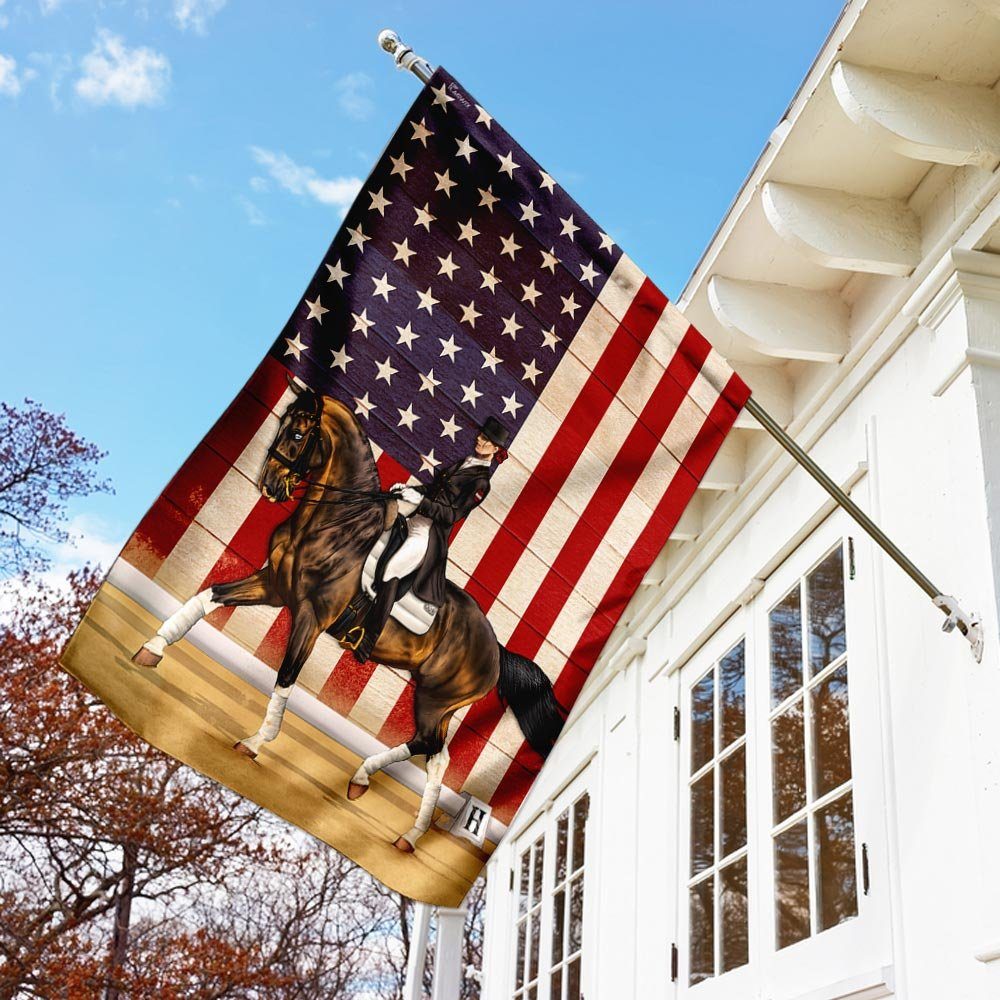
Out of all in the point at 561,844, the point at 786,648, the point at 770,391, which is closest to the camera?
the point at 786,648

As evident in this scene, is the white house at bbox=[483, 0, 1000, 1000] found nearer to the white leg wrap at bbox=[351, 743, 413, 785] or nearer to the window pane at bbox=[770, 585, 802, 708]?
the window pane at bbox=[770, 585, 802, 708]

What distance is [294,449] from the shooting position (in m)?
3.06

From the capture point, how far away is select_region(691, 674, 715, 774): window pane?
15.3ft

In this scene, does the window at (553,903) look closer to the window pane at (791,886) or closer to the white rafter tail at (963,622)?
the window pane at (791,886)

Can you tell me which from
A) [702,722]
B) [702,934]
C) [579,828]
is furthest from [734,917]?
[579,828]

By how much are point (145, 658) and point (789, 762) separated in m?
2.05

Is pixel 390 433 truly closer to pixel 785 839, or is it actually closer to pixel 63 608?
pixel 785 839

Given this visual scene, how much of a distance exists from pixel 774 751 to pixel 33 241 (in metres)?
34.3

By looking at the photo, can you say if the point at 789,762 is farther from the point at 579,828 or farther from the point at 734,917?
the point at 579,828

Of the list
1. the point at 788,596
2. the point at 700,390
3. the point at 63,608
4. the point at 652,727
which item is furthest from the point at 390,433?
the point at 63,608

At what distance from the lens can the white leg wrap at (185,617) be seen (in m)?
3.01

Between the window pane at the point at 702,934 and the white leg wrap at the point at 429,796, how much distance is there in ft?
5.30

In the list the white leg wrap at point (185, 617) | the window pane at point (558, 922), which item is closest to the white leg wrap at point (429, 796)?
the white leg wrap at point (185, 617)

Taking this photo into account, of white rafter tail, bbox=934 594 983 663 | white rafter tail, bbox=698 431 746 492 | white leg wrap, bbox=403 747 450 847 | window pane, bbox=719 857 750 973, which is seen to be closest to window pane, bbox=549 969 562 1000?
window pane, bbox=719 857 750 973
